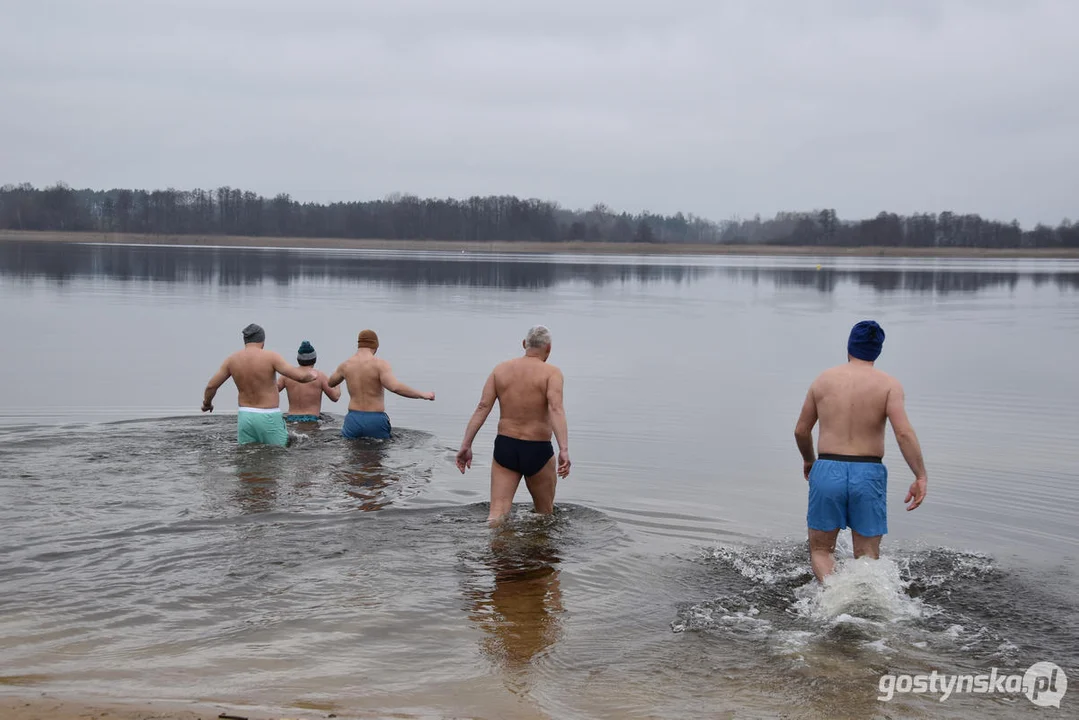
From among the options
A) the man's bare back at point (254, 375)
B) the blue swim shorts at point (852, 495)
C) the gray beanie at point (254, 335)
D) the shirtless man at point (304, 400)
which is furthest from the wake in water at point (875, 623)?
the shirtless man at point (304, 400)

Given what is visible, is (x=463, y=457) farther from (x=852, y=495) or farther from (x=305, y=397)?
(x=305, y=397)

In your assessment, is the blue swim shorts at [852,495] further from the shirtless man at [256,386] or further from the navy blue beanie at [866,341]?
the shirtless man at [256,386]

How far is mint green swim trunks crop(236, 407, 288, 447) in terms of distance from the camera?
1223 centimetres

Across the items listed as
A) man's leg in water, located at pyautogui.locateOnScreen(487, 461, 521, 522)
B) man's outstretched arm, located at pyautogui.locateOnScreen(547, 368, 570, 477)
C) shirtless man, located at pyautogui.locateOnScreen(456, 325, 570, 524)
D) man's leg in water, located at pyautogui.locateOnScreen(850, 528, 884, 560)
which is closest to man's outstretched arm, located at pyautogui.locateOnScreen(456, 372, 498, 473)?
shirtless man, located at pyautogui.locateOnScreen(456, 325, 570, 524)

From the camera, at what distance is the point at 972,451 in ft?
46.4

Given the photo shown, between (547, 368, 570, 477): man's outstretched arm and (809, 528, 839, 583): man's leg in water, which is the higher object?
(547, 368, 570, 477): man's outstretched arm

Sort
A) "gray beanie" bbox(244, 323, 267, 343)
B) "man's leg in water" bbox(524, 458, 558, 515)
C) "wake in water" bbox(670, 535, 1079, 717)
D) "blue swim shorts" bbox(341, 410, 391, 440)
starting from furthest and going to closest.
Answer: "blue swim shorts" bbox(341, 410, 391, 440), "gray beanie" bbox(244, 323, 267, 343), "man's leg in water" bbox(524, 458, 558, 515), "wake in water" bbox(670, 535, 1079, 717)

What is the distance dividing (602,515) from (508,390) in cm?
213

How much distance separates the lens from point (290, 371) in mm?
12086

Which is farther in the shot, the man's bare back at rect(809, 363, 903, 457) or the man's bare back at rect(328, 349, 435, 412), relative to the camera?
the man's bare back at rect(328, 349, 435, 412)

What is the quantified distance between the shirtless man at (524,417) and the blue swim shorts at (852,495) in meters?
2.36

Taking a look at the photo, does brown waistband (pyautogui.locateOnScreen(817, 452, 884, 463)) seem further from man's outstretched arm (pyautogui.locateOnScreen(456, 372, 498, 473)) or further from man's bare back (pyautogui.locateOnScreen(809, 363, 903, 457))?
man's outstretched arm (pyautogui.locateOnScreen(456, 372, 498, 473))

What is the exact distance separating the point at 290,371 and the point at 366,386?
3.71ft

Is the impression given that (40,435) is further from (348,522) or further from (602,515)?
(602,515)
